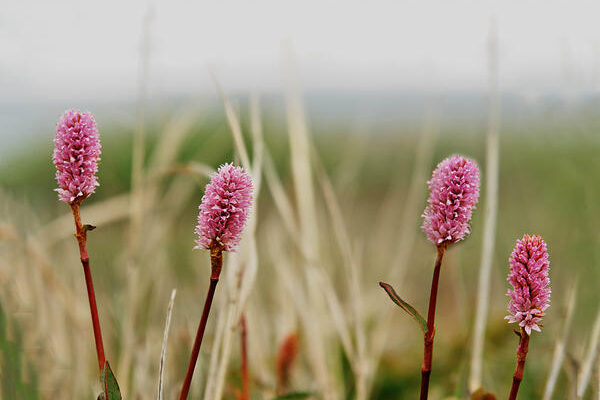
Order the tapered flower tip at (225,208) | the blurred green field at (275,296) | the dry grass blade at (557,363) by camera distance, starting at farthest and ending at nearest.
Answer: the blurred green field at (275,296) < the dry grass blade at (557,363) < the tapered flower tip at (225,208)

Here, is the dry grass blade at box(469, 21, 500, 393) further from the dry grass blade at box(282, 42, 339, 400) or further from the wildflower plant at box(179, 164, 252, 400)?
the wildflower plant at box(179, 164, 252, 400)

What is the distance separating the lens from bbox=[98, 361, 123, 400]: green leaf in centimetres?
57

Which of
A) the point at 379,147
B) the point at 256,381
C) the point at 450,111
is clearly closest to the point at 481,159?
the point at 379,147

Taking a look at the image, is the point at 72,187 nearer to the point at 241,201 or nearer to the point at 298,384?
the point at 241,201

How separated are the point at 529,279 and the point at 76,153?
1.12 feet

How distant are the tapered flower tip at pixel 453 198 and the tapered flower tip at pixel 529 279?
0.04m

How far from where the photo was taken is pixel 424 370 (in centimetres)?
56

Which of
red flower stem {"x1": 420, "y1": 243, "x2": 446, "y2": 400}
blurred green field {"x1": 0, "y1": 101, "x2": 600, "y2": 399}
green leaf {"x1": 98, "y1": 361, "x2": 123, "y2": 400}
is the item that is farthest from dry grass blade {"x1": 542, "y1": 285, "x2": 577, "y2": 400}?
green leaf {"x1": 98, "y1": 361, "x2": 123, "y2": 400}

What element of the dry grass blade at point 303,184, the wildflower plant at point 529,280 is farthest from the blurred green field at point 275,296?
the wildflower plant at point 529,280

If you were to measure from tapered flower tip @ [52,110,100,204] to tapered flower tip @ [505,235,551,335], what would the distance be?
310mm

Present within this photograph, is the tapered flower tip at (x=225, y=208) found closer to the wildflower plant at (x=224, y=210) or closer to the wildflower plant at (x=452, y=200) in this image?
the wildflower plant at (x=224, y=210)

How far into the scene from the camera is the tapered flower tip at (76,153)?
0.50 metres

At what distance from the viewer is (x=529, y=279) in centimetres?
51

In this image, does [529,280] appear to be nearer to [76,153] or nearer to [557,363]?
[76,153]
